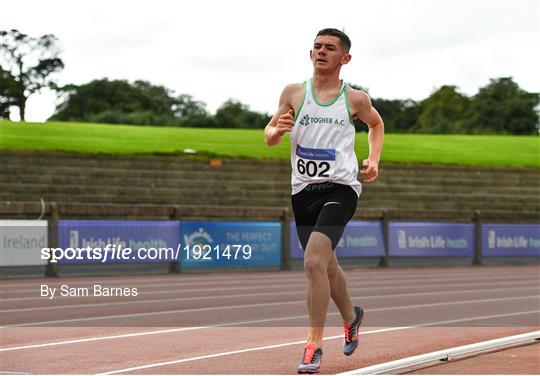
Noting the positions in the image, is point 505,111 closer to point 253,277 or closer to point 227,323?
point 253,277

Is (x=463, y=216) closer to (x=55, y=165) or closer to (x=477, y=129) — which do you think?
(x=55, y=165)

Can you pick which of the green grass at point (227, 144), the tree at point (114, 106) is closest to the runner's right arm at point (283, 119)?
the green grass at point (227, 144)

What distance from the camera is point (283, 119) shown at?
751cm

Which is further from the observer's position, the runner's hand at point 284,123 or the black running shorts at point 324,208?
the black running shorts at point 324,208

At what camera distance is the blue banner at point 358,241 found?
94.1 ft

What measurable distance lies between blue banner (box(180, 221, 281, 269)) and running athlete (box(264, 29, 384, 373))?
18.1 meters

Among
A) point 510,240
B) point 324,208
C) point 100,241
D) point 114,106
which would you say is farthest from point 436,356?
point 114,106

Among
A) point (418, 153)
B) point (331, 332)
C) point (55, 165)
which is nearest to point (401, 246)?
point (55, 165)

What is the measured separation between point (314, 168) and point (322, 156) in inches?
4.1

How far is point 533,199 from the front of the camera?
4459 centimetres

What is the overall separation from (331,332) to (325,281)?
12.2 feet

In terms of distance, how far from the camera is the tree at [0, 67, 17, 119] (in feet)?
163

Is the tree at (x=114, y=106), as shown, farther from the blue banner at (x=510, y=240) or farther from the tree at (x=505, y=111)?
the blue banner at (x=510, y=240)

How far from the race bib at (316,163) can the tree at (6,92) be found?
4314 cm
